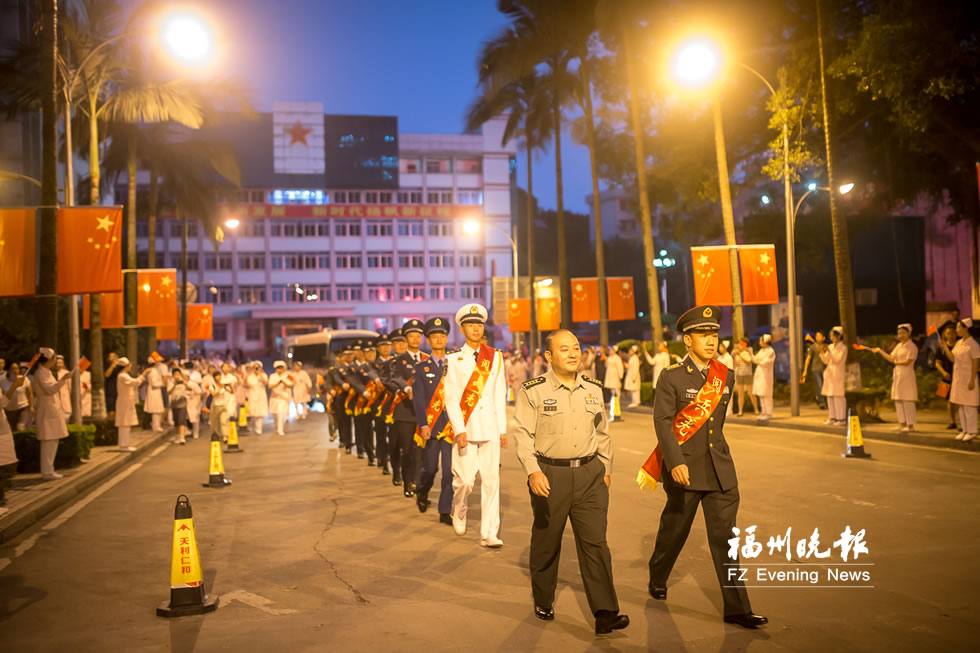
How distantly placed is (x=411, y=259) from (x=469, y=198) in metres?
7.60

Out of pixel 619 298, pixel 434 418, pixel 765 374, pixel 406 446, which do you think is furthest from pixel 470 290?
pixel 434 418

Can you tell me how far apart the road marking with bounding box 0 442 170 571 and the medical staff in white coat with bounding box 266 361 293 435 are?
6796mm

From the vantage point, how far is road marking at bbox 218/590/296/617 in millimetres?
6676

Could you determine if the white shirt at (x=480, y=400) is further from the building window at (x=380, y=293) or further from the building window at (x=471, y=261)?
the building window at (x=471, y=261)

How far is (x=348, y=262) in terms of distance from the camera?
85.1 meters

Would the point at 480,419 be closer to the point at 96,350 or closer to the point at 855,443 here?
the point at 855,443

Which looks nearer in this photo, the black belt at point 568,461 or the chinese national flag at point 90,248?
the black belt at point 568,461

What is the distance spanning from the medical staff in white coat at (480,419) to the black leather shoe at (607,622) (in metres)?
2.88

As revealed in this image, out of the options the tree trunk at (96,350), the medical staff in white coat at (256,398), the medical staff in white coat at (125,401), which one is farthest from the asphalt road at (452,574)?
the medical staff in white coat at (256,398)

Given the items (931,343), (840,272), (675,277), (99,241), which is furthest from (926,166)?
(675,277)

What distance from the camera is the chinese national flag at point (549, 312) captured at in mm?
40750

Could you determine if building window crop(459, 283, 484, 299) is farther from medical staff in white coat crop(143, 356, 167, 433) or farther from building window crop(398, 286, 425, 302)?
medical staff in white coat crop(143, 356, 167, 433)

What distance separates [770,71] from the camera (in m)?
27.0

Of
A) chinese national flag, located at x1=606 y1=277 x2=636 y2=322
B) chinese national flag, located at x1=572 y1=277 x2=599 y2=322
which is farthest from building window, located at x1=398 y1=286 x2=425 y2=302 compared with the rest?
chinese national flag, located at x1=606 y1=277 x2=636 y2=322
